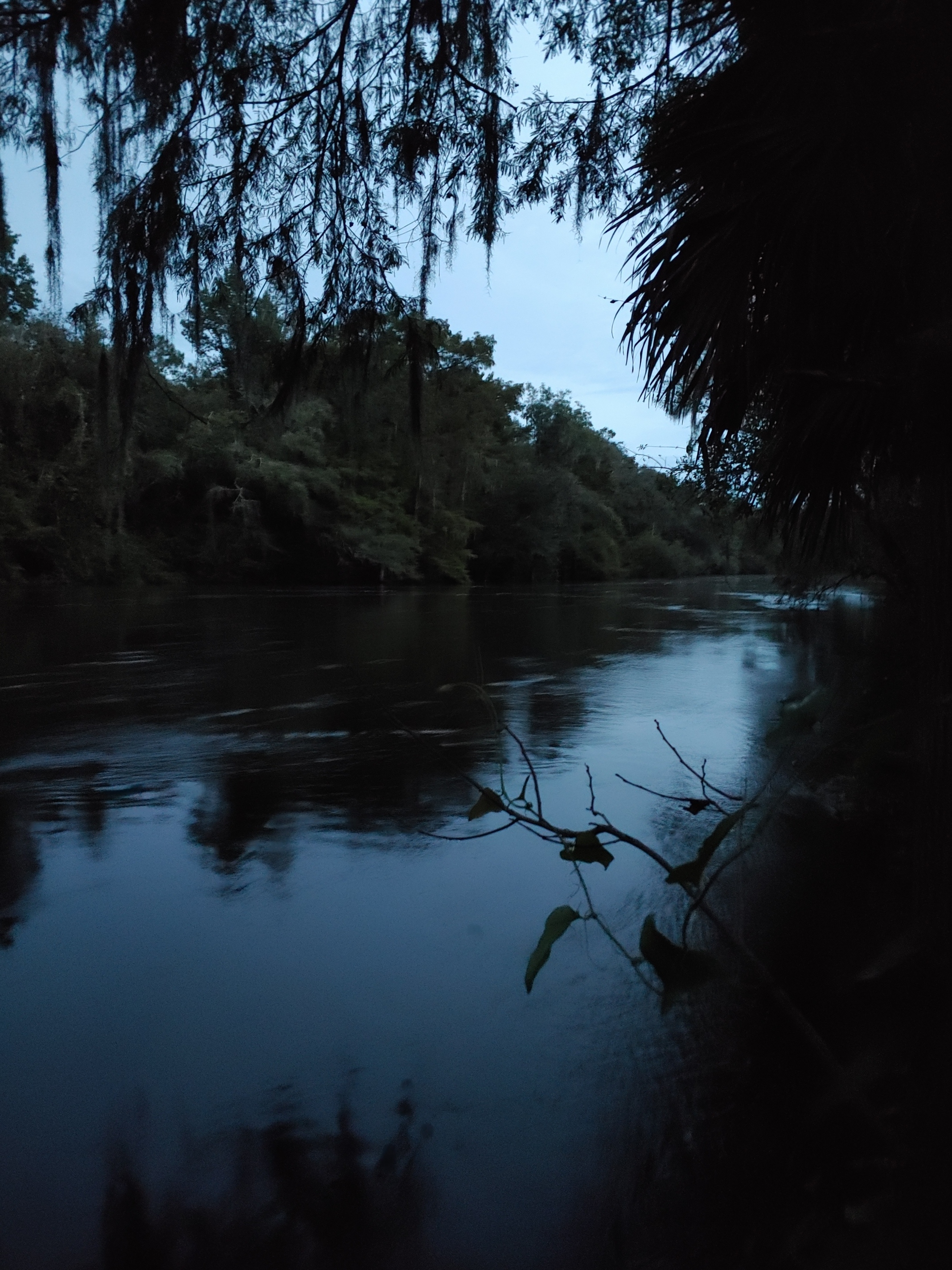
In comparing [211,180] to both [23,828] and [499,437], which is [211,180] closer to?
[23,828]

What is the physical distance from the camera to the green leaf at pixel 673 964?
189cm

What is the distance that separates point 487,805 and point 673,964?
22.4 inches

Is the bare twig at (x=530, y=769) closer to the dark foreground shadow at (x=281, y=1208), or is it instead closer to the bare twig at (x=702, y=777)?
the bare twig at (x=702, y=777)

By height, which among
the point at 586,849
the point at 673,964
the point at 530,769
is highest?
the point at 530,769

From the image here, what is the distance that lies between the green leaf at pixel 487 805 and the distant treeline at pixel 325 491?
2.37 metres

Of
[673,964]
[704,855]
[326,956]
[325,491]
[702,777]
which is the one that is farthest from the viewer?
[325,491]

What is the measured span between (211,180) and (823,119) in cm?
231


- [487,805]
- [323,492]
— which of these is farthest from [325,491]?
[487,805]

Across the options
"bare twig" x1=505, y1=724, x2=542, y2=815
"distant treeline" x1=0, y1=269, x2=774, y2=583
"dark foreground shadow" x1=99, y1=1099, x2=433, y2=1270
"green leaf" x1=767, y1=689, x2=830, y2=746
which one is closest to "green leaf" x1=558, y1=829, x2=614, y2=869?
"bare twig" x1=505, y1=724, x2=542, y2=815

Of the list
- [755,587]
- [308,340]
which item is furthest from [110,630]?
[755,587]

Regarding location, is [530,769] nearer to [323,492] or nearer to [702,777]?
[702,777]

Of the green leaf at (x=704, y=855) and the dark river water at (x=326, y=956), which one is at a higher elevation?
the green leaf at (x=704, y=855)

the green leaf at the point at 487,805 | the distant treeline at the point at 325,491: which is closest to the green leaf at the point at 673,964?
the green leaf at the point at 487,805

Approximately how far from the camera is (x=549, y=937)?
196cm
